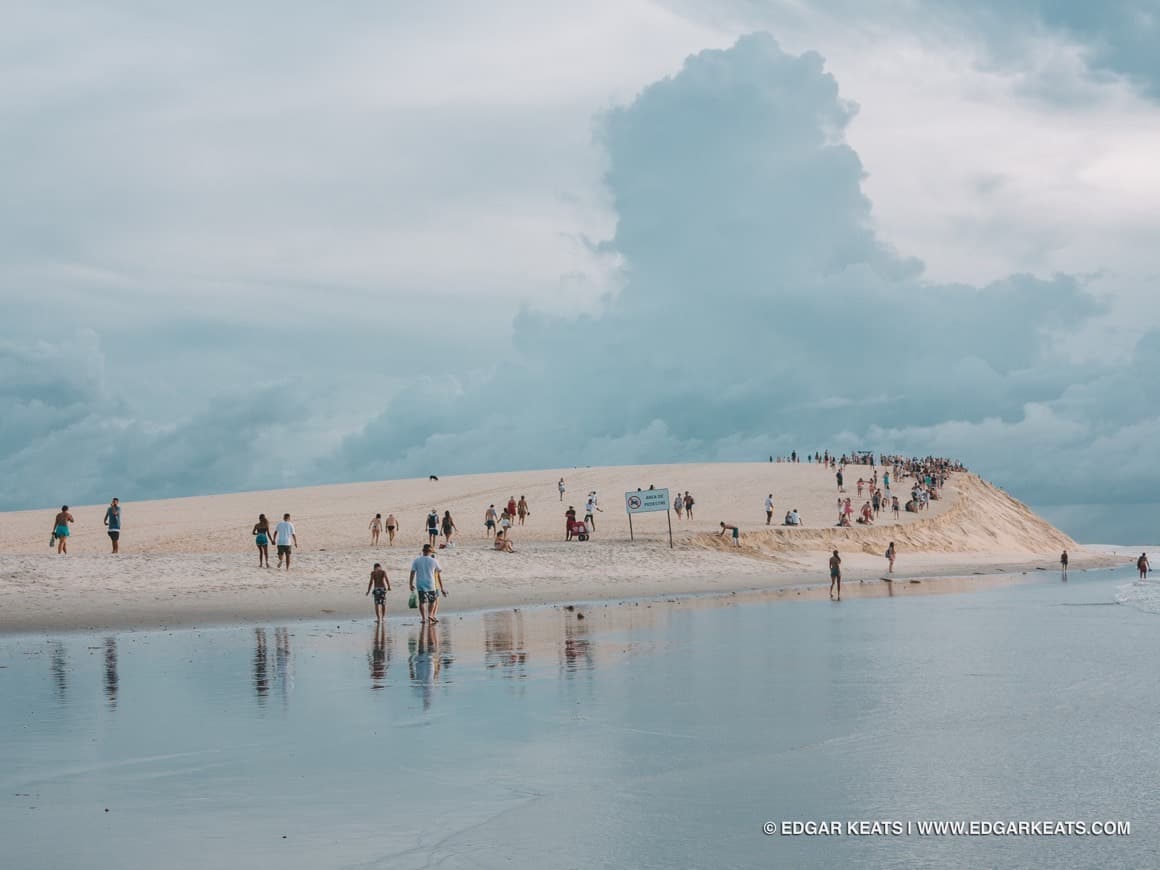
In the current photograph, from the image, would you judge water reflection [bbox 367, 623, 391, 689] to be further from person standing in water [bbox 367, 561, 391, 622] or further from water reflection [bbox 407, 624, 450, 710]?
person standing in water [bbox 367, 561, 391, 622]

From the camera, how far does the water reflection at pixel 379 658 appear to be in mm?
18348

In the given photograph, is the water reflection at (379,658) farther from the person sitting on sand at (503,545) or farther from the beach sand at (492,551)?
the person sitting on sand at (503,545)

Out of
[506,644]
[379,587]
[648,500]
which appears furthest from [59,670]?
[648,500]

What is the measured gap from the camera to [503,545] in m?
45.4

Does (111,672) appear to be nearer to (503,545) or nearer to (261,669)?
(261,669)

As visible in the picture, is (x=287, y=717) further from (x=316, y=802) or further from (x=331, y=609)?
(x=331, y=609)

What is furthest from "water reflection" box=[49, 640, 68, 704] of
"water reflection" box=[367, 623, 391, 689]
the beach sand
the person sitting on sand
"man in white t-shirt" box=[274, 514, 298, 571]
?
the person sitting on sand

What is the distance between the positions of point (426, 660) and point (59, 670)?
6107mm

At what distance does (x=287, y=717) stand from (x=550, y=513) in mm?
52899

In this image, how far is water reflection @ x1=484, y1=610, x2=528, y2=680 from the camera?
19828 millimetres

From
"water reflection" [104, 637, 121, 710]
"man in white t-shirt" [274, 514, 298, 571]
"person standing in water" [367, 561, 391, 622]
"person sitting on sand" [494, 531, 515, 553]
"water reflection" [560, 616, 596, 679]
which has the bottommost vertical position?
"water reflection" [560, 616, 596, 679]

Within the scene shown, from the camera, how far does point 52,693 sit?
55.1 ft

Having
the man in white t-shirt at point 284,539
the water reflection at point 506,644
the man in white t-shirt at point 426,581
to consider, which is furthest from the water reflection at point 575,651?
the man in white t-shirt at point 284,539

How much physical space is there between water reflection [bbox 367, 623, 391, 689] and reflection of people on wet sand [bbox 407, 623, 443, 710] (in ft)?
1.42
